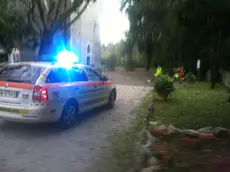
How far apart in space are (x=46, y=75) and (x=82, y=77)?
1734 mm

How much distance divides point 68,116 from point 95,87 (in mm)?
1843

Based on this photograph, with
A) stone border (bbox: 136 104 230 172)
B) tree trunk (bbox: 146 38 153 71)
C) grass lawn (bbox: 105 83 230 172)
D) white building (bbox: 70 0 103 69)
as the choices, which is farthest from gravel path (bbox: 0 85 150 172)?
white building (bbox: 70 0 103 69)

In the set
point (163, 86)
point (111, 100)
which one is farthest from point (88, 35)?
point (111, 100)

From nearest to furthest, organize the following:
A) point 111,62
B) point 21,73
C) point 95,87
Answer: point 21,73
point 95,87
point 111,62

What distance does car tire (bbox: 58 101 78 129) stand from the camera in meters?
7.66

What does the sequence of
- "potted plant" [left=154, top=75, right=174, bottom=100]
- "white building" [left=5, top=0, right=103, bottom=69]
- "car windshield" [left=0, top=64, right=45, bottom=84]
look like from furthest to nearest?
"white building" [left=5, top=0, right=103, bottom=69] < "potted plant" [left=154, top=75, right=174, bottom=100] < "car windshield" [left=0, top=64, right=45, bottom=84]

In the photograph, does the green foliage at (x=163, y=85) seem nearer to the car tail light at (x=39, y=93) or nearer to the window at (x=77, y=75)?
the window at (x=77, y=75)

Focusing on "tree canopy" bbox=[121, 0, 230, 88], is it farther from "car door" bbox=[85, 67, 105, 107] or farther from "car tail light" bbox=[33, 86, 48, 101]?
"car tail light" bbox=[33, 86, 48, 101]

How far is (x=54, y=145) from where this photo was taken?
6465mm

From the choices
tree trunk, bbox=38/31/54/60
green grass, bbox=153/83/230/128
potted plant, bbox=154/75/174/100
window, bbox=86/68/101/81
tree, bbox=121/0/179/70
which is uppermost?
tree, bbox=121/0/179/70

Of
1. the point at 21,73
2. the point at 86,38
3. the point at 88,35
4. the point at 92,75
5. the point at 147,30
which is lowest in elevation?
the point at 92,75

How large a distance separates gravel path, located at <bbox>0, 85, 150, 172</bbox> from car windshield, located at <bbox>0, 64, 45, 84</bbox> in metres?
1.22

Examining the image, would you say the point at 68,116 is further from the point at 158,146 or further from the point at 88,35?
the point at 88,35

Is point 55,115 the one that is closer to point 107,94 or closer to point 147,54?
point 107,94
